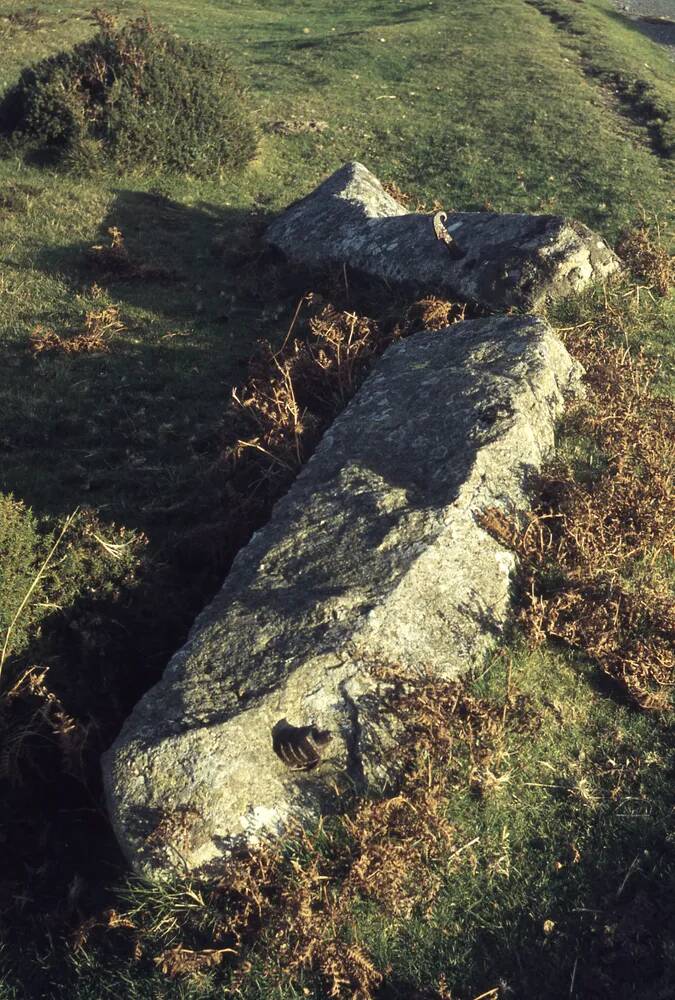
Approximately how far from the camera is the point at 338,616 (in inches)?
238

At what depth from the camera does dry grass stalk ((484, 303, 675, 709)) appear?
6500 mm

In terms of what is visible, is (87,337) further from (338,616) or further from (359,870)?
(359,870)

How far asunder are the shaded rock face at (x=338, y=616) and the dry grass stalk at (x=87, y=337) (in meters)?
4.92

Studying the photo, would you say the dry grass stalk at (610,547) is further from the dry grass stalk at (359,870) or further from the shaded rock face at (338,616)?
the dry grass stalk at (359,870)

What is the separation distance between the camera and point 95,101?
57.9ft

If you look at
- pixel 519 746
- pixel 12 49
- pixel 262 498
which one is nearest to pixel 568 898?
pixel 519 746

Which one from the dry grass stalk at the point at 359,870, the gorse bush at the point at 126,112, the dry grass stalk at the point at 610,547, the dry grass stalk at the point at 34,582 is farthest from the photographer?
the gorse bush at the point at 126,112

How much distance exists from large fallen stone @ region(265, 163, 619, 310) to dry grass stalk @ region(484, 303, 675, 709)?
8.96ft

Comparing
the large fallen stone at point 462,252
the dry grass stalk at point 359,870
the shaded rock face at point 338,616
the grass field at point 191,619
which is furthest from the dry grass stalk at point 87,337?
the dry grass stalk at point 359,870

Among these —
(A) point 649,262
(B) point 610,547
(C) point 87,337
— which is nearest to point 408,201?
(A) point 649,262

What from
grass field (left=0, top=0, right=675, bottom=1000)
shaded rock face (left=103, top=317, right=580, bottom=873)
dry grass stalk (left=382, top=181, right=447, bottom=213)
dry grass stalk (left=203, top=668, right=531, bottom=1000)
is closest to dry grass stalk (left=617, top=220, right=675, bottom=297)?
grass field (left=0, top=0, right=675, bottom=1000)

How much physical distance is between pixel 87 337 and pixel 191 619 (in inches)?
230

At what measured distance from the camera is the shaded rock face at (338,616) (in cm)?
538

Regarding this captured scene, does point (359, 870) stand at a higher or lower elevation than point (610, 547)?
lower
